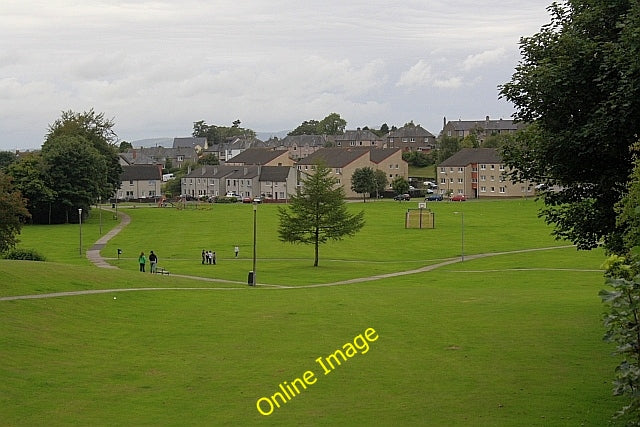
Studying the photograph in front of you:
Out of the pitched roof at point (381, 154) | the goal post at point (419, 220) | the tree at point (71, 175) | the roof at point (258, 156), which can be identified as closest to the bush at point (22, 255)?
the goal post at point (419, 220)

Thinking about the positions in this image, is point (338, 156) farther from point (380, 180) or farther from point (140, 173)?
point (140, 173)

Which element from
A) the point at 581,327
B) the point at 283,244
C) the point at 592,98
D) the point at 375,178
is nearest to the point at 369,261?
the point at 283,244

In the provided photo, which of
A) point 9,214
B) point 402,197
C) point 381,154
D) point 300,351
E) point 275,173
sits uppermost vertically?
point 381,154

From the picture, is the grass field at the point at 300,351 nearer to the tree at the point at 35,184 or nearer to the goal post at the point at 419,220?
the goal post at the point at 419,220

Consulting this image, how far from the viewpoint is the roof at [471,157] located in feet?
522

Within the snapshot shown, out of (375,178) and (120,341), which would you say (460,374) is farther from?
(375,178)

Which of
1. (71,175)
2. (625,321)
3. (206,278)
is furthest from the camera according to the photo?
(71,175)

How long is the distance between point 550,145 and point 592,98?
1726 mm

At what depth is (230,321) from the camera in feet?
102

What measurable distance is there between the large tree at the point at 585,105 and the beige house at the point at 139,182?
15093 centimetres

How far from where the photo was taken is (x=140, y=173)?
174125mm

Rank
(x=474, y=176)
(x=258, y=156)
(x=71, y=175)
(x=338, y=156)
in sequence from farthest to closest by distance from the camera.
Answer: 1. (x=258, y=156)
2. (x=338, y=156)
3. (x=474, y=176)
4. (x=71, y=175)

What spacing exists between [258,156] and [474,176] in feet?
168

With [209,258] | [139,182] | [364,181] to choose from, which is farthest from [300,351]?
[139,182]
